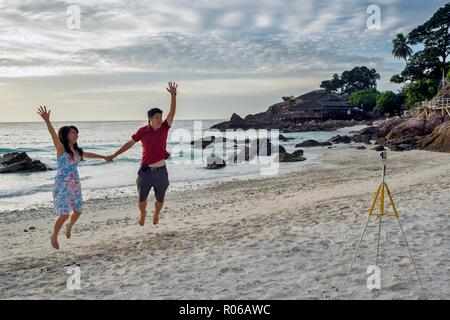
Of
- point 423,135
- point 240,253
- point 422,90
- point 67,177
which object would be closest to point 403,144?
point 423,135

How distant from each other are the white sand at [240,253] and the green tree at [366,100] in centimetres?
8113

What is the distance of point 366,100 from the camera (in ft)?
292

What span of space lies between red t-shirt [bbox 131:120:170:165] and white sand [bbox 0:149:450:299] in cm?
184

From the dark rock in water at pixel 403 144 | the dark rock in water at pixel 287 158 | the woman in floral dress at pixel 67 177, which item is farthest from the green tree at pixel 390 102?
the woman in floral dress at pixel 67 177

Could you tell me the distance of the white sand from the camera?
18.7 feet

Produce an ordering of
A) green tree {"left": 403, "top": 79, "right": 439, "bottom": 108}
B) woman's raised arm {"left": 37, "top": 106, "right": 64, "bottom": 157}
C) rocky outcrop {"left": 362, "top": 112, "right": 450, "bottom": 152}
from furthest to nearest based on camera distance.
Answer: green tree {"left": 403, "top": 79, "right": 439, "bottom": 108}, rocky outcrop {"left": 362, "top": 112, "right": 450, "bottom": 152}, woman's raised arm {"left": 37, "top": 106, "right": 64, "bottom": 157}

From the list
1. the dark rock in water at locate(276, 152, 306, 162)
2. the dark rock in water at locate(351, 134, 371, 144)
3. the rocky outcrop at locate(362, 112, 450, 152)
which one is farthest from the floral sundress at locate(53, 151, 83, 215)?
the dark rock in water at locate(351, 134, 371, 144)

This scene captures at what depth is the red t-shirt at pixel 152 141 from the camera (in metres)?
5.83

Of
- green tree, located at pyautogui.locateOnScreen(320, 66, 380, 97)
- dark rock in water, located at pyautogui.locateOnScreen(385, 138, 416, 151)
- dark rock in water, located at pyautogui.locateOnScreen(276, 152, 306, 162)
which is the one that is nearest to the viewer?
dark rock in water, located at pyautogui.locateOnScreen(276, 152, 306, 162)

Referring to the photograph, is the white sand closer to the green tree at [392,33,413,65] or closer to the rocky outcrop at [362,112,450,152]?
the rocky outcrop at [362,112,450,152]

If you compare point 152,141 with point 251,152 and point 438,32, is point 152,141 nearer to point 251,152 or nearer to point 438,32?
point 251,152

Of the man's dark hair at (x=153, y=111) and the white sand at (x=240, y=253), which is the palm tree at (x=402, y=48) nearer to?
the white sand at (x=240, y=253)

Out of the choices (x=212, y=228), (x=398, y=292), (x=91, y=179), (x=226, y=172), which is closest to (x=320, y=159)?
(x=226, y=172)

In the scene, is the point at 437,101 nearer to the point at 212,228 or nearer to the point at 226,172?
the point at 226,172
